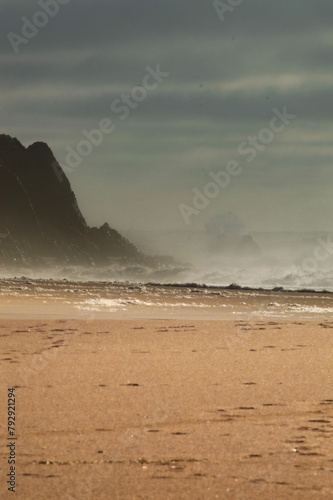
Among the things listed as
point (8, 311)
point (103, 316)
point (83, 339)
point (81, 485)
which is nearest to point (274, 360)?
point (83, 339)

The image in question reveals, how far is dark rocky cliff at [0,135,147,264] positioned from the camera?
118m

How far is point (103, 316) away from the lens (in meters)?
23.7

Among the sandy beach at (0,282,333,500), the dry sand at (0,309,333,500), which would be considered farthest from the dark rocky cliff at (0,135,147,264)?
the dry sand at (0,309,333,500)

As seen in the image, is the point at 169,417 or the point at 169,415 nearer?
the point at 169,417

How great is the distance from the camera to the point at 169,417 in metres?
9.55

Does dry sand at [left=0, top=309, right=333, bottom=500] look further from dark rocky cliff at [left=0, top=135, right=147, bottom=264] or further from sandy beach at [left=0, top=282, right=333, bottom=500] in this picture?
dark rocky cliff at [left=0, top=135, right=147, bottom=264]

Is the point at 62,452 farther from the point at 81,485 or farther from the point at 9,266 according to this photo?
the point at 9,266

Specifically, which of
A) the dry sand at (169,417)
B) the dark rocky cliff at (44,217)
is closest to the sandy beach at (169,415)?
the dry sand at (169,417)

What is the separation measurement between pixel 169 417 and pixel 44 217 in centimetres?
12034

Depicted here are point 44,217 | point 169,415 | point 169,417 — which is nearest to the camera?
point 169,417

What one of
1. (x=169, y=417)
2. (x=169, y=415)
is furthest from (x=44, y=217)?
(x=169, y=417)

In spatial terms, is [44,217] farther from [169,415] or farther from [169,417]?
[169,417]

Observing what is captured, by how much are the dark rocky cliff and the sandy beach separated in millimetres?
96160

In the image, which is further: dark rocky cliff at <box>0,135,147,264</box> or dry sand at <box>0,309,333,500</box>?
dark rocky cliff at <box>0,135,147,264</box>
